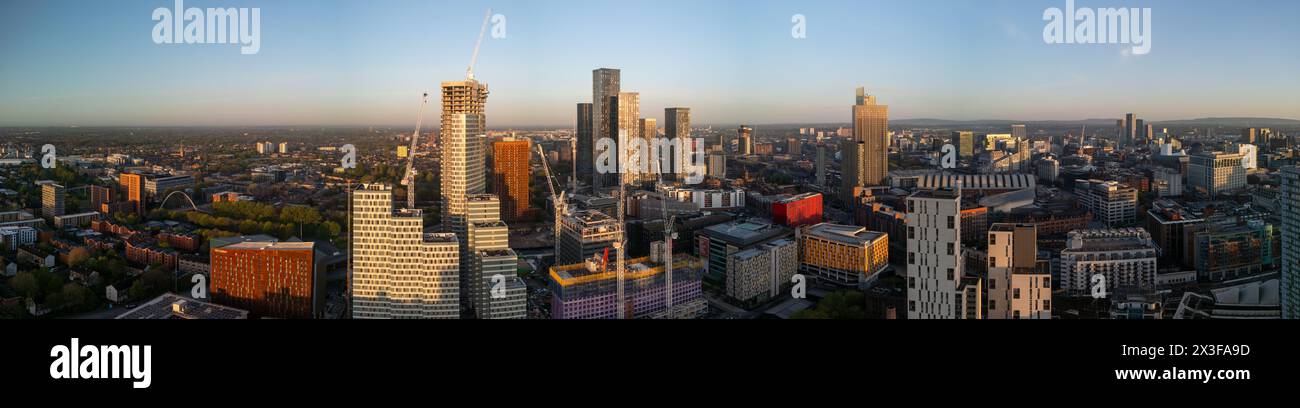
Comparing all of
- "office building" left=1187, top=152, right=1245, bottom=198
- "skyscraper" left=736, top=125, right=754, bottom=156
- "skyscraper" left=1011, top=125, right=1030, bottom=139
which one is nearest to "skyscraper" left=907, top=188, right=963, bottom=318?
"skyscraper" left=1011, top=125, right=1030, bottom=139

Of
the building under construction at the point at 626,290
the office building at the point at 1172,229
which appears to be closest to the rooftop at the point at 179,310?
the building under construction at the point at 626,290

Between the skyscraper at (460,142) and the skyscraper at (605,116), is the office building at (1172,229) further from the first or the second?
the skyscraper at (460,142)

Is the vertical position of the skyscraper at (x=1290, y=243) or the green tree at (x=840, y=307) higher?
the skyscraper at (x=1290, y=243)

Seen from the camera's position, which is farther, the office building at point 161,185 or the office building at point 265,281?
the office building at point 161,185

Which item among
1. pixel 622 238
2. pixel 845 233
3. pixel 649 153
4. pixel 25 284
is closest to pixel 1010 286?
pixel 845 233
